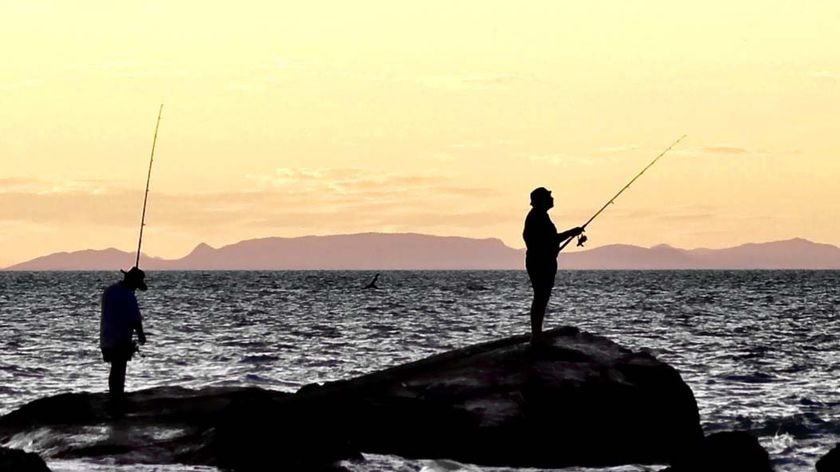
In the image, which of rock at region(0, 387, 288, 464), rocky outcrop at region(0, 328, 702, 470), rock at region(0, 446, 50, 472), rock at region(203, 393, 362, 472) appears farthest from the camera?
rock at region(0, 387, 288, 464)

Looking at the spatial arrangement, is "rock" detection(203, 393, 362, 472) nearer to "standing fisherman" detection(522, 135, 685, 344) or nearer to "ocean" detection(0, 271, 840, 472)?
"ocean" detection(0, 271, 840, 472)

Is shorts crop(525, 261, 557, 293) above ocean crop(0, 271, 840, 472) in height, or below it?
above

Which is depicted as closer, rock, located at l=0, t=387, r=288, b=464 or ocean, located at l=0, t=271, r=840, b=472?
rock, located at l=0, t=387, r=288, b=464

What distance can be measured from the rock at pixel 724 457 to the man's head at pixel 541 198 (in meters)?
4.15

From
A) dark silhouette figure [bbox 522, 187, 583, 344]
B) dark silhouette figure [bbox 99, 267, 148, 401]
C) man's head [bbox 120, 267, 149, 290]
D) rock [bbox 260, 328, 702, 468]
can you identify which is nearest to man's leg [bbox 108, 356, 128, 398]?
dark silhouette figure [bbox 99, 267, 148, 401]

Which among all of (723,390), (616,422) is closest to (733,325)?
(723,390)

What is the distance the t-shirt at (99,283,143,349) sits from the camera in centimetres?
1547

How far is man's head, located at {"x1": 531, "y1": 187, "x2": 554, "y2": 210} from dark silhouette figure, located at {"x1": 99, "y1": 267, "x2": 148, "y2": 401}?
5161 millimetres

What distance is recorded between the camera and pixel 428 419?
1467 cm

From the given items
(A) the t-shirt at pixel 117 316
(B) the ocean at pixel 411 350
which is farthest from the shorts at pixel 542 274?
(A) the t-shirt at pixel 117 316

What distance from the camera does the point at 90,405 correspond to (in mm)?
15703

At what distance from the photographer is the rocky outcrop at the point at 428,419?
536 inches

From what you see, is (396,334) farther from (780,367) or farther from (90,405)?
(90,405)

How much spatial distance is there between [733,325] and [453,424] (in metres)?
40.8
